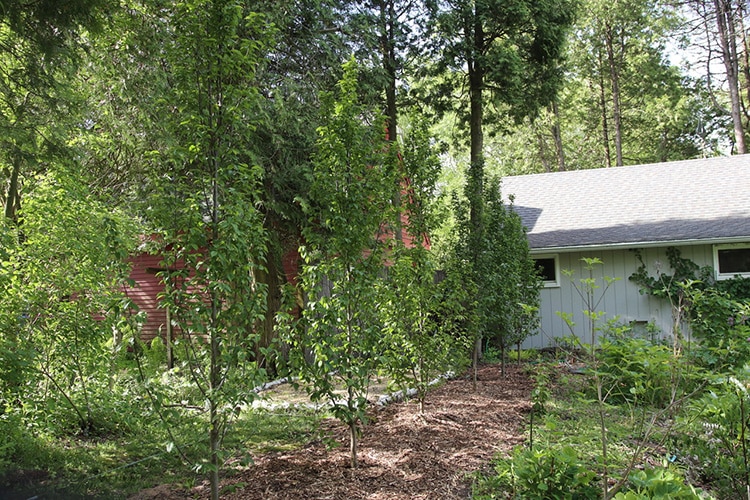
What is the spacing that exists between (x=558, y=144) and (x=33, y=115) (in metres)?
21.5

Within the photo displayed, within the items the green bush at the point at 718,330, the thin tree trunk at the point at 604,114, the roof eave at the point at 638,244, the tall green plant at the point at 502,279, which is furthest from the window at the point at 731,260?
the thin tree trunk at the point at 604,114

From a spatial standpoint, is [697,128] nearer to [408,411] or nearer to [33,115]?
[408,411]

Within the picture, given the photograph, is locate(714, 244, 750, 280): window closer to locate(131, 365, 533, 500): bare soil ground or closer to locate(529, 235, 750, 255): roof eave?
locate(529, 235, 750, 255): roof eave

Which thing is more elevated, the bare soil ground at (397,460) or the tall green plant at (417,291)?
the tall green plant at (417,291)

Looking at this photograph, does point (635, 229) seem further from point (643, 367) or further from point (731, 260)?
point (643, 367)

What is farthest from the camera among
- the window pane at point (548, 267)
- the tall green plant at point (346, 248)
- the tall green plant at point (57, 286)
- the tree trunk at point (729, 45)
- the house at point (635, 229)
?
the tree trunk at point (729, 45)

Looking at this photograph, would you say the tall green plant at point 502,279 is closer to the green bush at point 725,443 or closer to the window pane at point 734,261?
the green bush at point 725,443

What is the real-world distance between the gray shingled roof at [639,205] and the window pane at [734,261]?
0.61 m

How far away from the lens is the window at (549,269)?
1245cm

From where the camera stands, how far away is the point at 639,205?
1306 cm

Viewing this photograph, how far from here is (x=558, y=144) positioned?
77.5 ft

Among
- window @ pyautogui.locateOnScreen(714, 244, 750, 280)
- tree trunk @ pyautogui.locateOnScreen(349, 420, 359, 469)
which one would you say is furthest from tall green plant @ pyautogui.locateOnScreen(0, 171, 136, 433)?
window @ pyautogui.locateOnScreen(714, 244, 750, 280)

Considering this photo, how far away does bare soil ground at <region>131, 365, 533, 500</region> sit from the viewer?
3998 millimetres

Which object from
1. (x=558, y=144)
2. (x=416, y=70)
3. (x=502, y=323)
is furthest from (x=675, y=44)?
(x=502, y=323)
